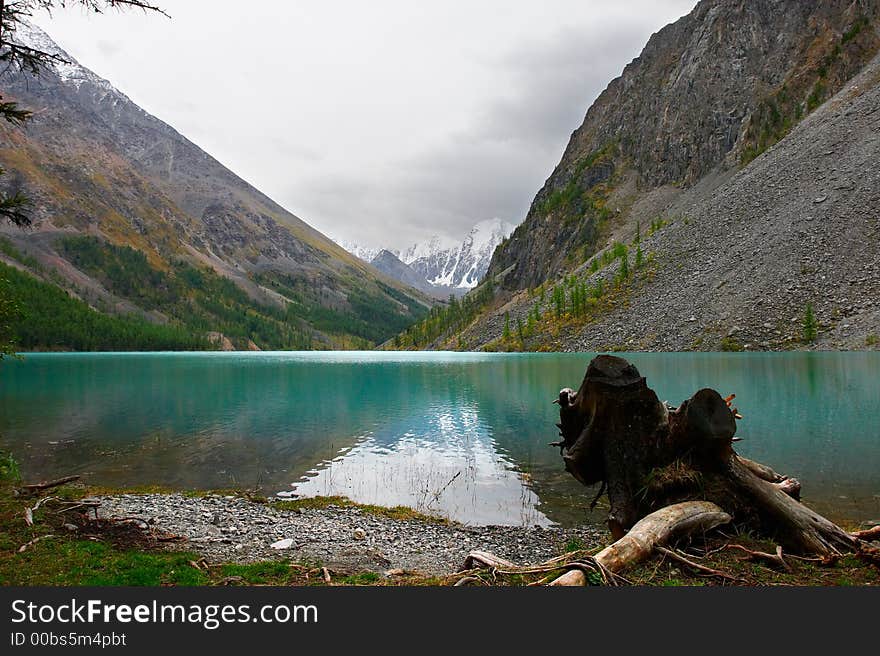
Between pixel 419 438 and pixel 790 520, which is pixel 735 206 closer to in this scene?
pixel 419 438

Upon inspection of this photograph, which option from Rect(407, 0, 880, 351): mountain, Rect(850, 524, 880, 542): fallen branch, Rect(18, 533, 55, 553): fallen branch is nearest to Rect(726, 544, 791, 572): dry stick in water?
Rect(850, 524, 880, 542): fallen branch

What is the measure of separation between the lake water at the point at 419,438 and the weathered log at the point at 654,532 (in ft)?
26.2

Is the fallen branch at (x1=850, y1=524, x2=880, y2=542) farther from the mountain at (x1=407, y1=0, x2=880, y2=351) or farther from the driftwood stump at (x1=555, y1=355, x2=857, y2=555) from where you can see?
the mountain at (x1=407, y1=0, x2=880, y2=351)

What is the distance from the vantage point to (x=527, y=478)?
22641 millimetres

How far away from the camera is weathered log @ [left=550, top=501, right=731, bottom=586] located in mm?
7798

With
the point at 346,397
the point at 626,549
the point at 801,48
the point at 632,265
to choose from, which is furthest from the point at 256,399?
the point at 801,48

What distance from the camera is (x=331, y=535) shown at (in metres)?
14.9

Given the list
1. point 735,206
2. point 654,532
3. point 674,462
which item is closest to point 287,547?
point 654,532

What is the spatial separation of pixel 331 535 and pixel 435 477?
9.24 m

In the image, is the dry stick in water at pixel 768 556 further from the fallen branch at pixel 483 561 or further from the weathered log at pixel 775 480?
the fallen branch at pixel 483 561

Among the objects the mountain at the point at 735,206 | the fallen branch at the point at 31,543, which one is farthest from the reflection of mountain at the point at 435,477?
the mountain at the point at 735,206

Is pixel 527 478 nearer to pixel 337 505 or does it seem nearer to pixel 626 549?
pixel 337 505

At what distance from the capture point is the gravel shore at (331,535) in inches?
498

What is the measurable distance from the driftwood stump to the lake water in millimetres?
6849
